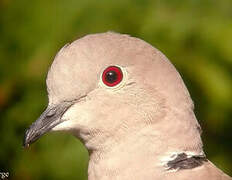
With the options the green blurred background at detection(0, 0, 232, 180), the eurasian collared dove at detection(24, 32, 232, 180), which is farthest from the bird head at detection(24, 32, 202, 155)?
the green blurred background at detection(0, 0, 232, 180)

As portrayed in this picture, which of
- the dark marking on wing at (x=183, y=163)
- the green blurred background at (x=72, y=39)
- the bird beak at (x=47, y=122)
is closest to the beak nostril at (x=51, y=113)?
the bird beak at (x=47, y=122)

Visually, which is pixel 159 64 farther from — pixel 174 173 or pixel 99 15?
pixel 99 15

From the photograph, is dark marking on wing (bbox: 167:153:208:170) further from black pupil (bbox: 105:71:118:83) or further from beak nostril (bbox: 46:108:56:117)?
beak nostril (bbox: 46:108:56:117)

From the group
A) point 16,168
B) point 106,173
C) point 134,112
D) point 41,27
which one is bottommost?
point 16,168

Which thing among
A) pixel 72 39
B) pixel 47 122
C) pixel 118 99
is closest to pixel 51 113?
pixel 47 122

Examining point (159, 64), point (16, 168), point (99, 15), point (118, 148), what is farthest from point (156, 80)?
point (16, 168)

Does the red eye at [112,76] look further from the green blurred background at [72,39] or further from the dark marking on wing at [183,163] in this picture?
the green blurred background at [72,39]
